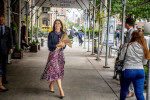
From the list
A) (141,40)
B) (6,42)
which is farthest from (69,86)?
(141,40)

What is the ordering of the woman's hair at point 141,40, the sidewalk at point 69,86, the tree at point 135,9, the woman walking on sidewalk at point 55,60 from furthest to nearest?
the tree at point 135,9 → the sidewalk at point 69,86 → the woman walking on sidewalk at point 55,60 → the woman's hair at point 141,40

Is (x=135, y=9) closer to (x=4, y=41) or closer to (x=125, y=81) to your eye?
(x=4, y=41)

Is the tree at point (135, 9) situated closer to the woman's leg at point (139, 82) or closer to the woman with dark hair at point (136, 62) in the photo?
the woman with dark hair at point (136, 62)

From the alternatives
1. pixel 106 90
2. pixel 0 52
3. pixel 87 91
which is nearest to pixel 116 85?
pixel 106 90

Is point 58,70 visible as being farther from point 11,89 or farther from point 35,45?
point 35,45

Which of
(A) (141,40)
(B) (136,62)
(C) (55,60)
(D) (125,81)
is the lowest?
(D) (125,81)

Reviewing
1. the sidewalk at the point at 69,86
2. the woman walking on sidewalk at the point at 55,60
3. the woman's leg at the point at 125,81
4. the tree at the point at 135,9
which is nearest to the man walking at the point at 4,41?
the sidewalk at the point at 69,86

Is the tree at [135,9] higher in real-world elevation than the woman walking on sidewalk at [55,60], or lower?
higher

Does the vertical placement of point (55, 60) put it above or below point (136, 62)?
below

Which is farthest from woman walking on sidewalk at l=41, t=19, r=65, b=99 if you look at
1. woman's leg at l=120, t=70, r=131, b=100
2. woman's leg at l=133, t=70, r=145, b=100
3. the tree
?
→ the tree

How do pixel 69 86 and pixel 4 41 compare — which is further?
pixel 69 86

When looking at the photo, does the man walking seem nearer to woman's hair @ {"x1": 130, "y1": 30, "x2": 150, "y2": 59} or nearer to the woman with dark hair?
the woman with dark hair

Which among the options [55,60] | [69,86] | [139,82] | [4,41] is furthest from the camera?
[69,86]

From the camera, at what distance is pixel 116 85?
6.64 m
